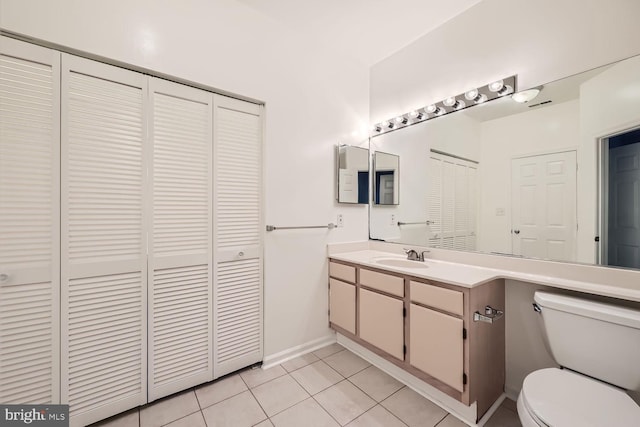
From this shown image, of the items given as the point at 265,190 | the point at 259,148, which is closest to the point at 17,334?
the point at 265,190

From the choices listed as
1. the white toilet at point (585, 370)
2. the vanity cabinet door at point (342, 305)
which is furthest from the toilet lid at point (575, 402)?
the vanity cabinet door at point (342, 305)

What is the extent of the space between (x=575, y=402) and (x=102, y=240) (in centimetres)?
232

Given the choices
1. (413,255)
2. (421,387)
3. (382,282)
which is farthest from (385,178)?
(421,387)

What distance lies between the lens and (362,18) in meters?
1.94

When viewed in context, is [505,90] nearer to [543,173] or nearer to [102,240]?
[543,173]

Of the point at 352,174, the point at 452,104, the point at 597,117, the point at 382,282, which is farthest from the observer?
the point at 352,174

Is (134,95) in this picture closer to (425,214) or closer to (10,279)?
(10,279)

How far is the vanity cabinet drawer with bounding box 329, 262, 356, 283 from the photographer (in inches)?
79.8

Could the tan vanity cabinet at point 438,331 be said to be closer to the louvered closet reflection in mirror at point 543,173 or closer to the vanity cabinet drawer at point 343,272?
the vanity cabinet drawer at point 343,272

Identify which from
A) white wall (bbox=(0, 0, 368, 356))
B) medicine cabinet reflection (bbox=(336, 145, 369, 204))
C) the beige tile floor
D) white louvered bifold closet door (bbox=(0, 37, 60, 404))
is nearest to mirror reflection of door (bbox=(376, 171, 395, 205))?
medicine cabinet reflection (bbox=(336, 145, 369, 204))

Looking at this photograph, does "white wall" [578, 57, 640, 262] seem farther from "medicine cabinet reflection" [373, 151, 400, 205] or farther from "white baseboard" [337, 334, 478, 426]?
"medicine cabinet reflection" [373, 151, 400, 205]

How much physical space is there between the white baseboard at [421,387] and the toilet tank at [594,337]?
563mm

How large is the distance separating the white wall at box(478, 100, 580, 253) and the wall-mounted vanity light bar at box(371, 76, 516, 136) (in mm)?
180

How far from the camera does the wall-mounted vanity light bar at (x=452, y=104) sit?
1.65 m
